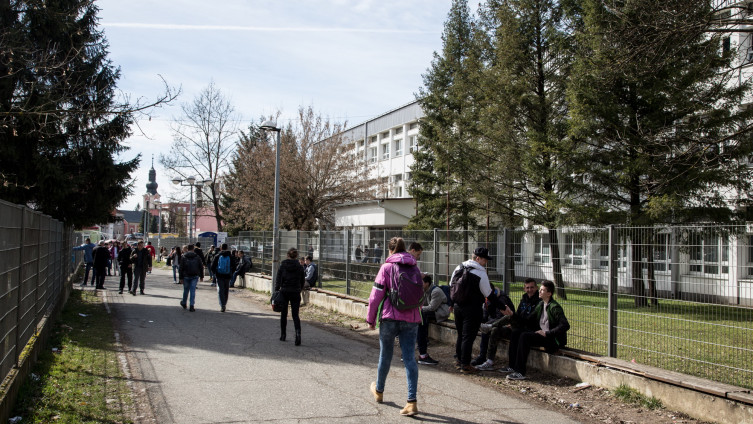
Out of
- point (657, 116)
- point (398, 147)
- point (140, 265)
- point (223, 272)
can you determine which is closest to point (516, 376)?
point (223, 272)

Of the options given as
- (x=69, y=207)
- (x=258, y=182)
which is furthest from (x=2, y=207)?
(x=258, y=182)

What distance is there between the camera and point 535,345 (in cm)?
820

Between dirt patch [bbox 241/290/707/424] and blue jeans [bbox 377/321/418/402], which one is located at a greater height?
blue jeans [bbox 377/321/418/402]

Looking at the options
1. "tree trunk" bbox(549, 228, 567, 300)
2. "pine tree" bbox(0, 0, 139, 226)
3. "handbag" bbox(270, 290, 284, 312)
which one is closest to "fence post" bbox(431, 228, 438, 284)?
"handbag" bbox(270, 290, 284, 312)

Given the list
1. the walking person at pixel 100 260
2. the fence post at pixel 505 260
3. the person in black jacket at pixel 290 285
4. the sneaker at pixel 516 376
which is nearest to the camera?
the sneaker at pixel 516 376

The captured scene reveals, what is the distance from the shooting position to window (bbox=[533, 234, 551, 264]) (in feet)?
28.8

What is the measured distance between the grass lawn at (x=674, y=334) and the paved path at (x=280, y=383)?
66.4 inches

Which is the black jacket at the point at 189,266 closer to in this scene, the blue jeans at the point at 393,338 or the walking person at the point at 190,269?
the walking person at the point at 190,269

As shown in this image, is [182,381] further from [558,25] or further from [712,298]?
[558,25]

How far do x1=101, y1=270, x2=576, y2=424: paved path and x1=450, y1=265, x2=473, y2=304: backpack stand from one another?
1.08 m

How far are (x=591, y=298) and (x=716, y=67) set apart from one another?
8.64 m

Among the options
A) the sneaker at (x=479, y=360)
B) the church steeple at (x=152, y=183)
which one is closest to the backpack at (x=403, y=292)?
the sneaker at (x=479, y=360)

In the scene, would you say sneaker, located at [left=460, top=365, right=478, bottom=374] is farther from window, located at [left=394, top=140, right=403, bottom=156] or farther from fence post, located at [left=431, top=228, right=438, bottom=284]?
window, located at [left=394, top=140, right=403, bottom=156]

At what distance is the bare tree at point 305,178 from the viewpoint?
33.3m
